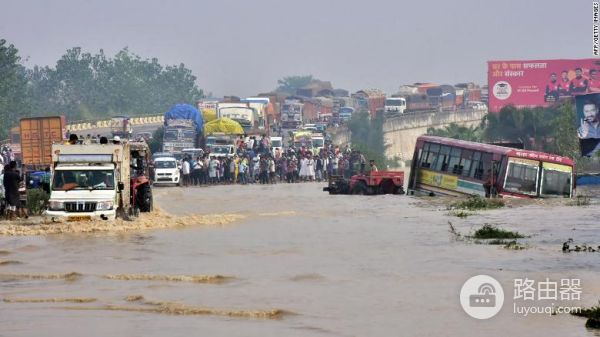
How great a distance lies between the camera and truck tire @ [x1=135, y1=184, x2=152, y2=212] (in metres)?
32.7

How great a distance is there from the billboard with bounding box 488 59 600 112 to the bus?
164 feet

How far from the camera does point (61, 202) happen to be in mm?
29031

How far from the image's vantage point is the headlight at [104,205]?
95.8ft

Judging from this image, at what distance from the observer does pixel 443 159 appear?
139 ft

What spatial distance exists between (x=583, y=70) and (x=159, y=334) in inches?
3096

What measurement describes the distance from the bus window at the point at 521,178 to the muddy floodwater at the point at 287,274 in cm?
222

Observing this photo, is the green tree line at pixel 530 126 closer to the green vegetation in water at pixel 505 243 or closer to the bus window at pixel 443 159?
the bus window at pixel 443 159

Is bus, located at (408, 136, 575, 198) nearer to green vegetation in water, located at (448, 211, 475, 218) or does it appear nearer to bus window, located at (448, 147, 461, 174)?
bus window, located at (448, 147, 461, 174)

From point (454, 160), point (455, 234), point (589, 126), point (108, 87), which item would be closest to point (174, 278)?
point (455, 234)

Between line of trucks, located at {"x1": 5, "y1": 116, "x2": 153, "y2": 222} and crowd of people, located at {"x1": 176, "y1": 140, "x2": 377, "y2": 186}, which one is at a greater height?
line of trucks, located at {"x1": 5, "y1": 116, "x2": 153, "y2": 222}

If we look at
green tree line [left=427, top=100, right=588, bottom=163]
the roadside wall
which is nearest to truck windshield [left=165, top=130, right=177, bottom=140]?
green tree line [left=427, top=100, right=588, bottom=163]

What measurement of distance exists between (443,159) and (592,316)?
2602cm

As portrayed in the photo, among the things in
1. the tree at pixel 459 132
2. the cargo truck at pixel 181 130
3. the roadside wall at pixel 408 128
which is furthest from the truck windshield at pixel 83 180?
the roadside wall at pixel 408 128

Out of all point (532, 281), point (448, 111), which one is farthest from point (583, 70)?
point (532, 281)
